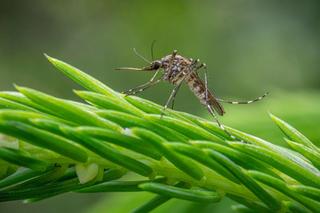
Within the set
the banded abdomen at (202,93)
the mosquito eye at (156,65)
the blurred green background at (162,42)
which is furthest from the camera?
the blurred green background at (162,42)

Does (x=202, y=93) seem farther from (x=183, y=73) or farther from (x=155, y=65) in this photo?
(x=155, y=65)

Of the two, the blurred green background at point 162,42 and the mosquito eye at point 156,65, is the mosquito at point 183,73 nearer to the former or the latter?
the mosquito eye at point 156,65

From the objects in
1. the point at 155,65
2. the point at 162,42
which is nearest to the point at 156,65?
the point at 155,65

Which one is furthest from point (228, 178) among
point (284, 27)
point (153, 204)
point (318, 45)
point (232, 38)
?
point (232, 38)

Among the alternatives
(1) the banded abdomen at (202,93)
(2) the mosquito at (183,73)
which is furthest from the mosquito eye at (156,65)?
(1) the banded abdomen at (202,93)

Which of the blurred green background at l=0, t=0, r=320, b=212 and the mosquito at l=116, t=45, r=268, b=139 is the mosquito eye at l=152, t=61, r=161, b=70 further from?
the blurred green background at l=0, t=0, r=320, b=212

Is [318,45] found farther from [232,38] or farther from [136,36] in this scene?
[136,36]
